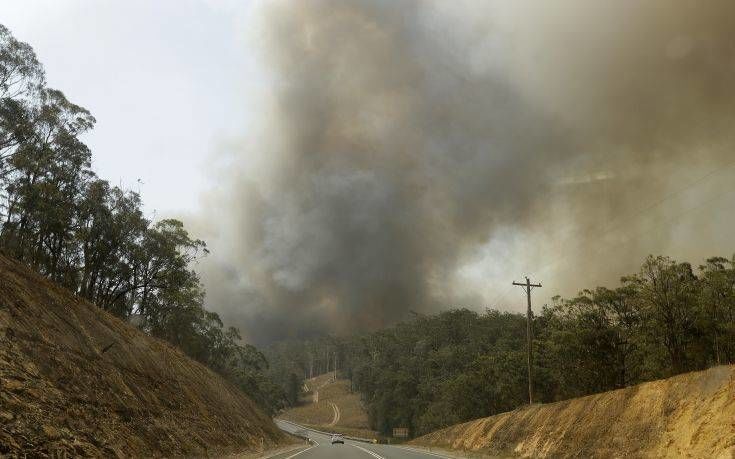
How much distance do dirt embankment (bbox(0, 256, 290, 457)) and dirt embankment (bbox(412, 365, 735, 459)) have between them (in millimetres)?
20164

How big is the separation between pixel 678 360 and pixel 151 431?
3085cm

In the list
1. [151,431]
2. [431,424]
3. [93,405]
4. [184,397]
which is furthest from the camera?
[431,424]

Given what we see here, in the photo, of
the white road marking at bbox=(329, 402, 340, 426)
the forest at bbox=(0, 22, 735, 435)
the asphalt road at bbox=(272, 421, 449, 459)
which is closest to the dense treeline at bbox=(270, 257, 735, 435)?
A: the forest at bbox=(0, 22, 735, 435)

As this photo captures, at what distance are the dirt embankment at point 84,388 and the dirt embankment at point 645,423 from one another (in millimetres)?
20164

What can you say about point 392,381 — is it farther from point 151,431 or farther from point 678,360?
point 151,431

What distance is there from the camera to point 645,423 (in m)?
24.6

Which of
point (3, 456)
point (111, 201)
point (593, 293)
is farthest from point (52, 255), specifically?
point (593, 293)

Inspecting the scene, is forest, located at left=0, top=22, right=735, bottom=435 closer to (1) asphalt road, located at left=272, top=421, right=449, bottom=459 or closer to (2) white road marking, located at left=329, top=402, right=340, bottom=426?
(1) asphalt road, located at left=272, top=421, right=449, bottom=459

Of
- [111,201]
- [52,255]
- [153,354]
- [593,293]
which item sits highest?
[111,201]

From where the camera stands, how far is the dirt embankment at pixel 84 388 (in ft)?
54.5

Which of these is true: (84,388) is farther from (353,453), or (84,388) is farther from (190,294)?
(190,294)

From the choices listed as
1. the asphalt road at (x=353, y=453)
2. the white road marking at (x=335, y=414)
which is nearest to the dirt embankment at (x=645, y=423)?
the asphalt road at (x=353, y=453)

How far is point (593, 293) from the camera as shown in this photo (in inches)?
1693

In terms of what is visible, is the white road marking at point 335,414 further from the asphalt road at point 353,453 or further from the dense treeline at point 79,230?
the asphalt road at point 353,453
